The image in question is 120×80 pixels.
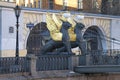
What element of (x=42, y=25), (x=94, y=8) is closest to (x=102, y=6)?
(x=94, y=8)

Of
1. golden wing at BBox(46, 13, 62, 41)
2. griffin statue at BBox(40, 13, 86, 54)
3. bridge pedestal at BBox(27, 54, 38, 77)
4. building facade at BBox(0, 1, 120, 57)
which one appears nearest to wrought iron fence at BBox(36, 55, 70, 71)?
bridge pedestal at BBox(27, 54, 38, 77)

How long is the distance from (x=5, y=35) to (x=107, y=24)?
1546 cm

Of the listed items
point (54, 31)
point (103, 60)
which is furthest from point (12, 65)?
point (103, 60)

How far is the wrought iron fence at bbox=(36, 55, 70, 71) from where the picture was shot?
29778mm

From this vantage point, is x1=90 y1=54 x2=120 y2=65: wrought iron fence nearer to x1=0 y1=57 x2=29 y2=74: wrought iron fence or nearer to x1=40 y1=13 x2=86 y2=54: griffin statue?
x1=40 y1=13 x2=86 y2=54: griffin statue

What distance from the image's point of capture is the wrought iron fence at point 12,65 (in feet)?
89.6

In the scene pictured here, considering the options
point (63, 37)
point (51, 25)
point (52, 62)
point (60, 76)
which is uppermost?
point (51, 25)

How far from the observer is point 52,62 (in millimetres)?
30812

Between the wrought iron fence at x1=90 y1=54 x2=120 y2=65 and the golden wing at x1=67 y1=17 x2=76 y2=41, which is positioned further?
the wrought iron fence at x1=90 y1=54 x2=120 y2=65

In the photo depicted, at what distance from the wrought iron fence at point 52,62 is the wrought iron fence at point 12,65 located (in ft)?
3.91

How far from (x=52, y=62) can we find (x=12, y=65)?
3.75m

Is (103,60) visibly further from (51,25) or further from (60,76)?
(60,76)

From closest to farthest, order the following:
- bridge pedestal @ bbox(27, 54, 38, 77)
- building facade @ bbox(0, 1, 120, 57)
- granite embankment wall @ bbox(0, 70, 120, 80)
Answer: granite embankment wall @ bbox(0, 70, 120, 80) < bridge pedestal @ bbox(27, 54, 38, 77) < building facade @ bbox(0, 1, 120, 57)

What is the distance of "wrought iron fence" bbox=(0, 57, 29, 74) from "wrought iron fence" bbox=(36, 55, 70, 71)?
119 cm
